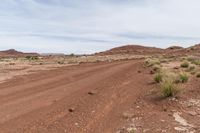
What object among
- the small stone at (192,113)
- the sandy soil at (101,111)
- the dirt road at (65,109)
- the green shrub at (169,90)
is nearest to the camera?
the sandy soil at (101,111)

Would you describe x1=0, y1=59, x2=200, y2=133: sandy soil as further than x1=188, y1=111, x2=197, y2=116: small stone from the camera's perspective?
No

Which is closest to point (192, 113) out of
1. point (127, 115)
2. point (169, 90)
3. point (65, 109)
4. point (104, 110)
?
point (127, 115)

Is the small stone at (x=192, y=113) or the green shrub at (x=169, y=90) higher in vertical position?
the green shrub at (x=169, y=90)

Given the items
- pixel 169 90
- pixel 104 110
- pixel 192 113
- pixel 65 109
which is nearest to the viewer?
pixel 192 113

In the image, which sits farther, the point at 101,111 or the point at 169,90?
the point at 169,90

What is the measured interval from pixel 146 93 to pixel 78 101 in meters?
3.01

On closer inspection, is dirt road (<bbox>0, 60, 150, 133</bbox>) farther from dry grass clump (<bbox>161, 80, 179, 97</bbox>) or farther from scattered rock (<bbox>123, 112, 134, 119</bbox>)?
dry grass clump (<bbox>161, 80, 179, 97</bbox>)

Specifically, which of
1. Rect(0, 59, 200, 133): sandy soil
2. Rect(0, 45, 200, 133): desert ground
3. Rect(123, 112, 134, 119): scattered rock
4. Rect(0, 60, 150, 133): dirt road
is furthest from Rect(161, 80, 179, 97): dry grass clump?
Rect(123, 112, 134, 119): scattered rock

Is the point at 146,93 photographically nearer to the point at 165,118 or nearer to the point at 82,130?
the point at 165,118

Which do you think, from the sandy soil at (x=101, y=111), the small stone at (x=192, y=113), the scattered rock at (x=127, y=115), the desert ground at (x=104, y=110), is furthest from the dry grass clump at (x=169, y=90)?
the scattered rock at (x=127, y=115)

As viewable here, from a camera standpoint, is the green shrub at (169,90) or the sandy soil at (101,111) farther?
the green shrub at (169,90)

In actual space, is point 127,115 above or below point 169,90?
below

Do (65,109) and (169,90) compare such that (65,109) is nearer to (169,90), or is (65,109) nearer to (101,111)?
(101,111)

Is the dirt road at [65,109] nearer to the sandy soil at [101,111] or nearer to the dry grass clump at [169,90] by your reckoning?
the sandy soil at [101,111]
